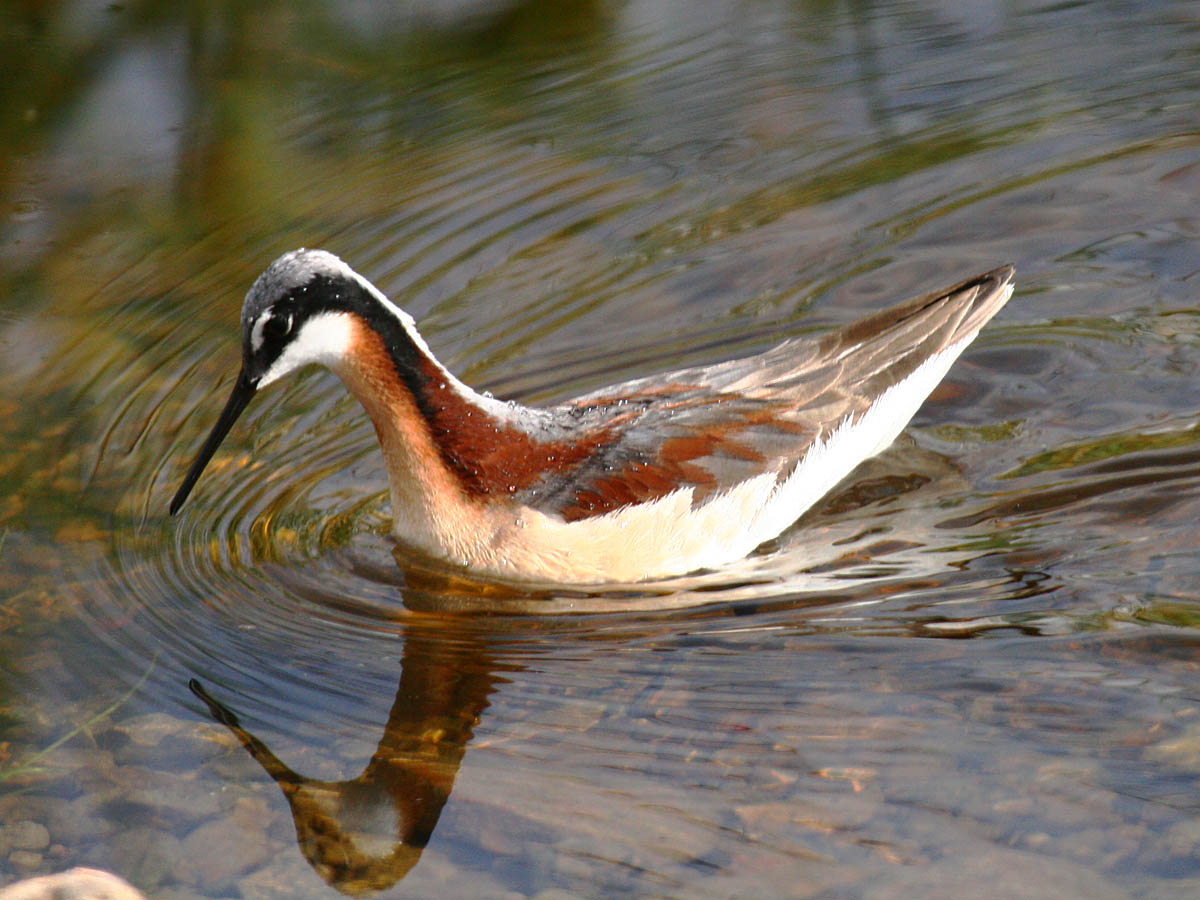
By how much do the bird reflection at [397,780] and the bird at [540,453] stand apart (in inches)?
32.0

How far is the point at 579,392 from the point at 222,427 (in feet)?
7.27

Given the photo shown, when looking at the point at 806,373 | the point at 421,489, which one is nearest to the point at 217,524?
the point at 421,489

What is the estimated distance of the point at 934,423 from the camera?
317 inches

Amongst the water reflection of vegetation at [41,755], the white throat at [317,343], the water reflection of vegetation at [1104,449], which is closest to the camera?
the water reflection of vegetation at [41,755]

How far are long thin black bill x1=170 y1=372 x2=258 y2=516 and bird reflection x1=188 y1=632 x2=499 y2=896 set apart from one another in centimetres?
122

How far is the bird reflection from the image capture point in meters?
5.12

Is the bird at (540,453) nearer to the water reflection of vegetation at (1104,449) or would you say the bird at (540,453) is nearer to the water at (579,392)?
the water at (579,392)

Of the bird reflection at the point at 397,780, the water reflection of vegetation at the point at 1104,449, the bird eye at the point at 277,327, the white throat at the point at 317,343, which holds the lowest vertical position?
the water reflection of vegetation at the point at 1104,449

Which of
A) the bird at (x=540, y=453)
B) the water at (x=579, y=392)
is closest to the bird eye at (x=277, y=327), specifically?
the bird at (x=540, y=453)

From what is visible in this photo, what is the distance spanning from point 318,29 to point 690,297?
14.9 ft

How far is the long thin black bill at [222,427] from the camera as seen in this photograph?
682cm

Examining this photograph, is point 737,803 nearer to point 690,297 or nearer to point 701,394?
point 701,394

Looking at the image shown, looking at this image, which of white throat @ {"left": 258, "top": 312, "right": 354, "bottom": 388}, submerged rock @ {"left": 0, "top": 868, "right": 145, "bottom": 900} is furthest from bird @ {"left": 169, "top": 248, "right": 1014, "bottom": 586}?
submerged rock @ {"left": 0, "top": 868, "right": 145, "bottom": 900}

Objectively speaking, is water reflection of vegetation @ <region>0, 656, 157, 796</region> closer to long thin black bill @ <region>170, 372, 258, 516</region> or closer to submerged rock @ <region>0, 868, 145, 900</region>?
submerged rock @ <region>0, 868, 145, 900</region>
